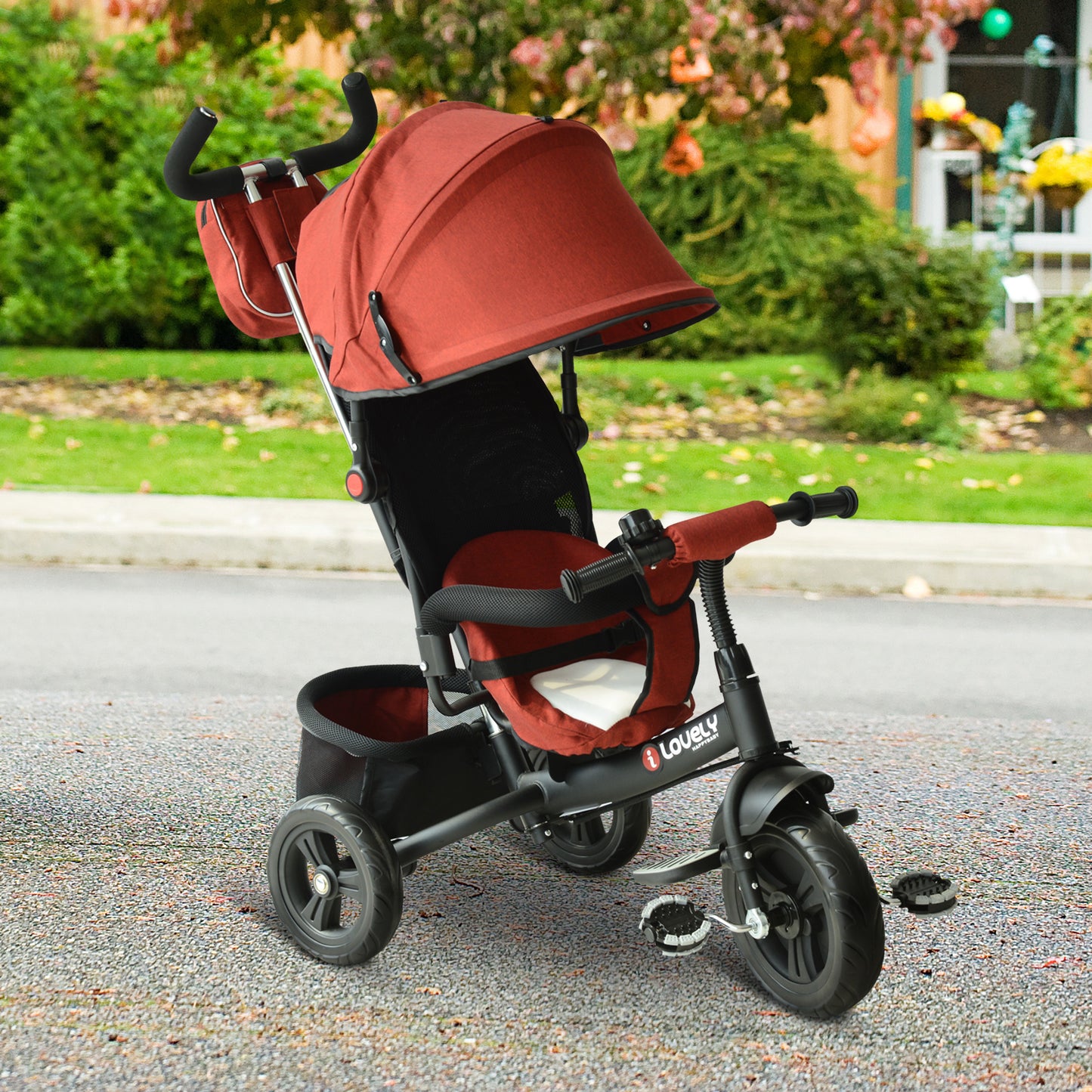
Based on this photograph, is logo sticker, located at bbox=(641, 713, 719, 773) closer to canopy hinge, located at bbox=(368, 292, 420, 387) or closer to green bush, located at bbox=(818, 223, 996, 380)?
canopy hinge, located at bbox=(368, 292, 420, 387)

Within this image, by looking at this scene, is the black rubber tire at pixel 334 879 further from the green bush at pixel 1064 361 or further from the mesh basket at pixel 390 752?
the green bush at pixel 1064 361

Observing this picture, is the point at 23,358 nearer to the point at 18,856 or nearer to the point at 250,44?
the point at 250,44

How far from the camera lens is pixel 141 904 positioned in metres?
3.41

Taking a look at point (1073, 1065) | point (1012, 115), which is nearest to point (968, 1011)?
point (1073, 1065)

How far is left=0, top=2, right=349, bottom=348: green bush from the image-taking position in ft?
42.2

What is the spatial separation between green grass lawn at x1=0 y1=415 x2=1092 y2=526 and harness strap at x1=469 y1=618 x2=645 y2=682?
4.87 meters

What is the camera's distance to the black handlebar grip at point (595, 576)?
8.84 ft

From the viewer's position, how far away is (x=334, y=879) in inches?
123

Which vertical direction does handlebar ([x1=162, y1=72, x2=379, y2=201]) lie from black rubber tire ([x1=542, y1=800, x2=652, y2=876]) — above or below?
above

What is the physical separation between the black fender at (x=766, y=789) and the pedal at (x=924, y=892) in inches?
15.3

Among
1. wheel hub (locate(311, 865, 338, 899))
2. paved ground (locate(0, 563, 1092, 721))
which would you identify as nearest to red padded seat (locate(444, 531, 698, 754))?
wheel hub (locate(311, 865, 338, 899))

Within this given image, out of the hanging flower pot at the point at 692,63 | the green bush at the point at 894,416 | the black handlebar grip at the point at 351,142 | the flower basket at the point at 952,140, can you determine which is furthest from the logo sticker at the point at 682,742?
the flower basket at the point at 952,140

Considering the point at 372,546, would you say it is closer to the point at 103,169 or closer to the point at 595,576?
the point at 595,576

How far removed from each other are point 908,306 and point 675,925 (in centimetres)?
870
